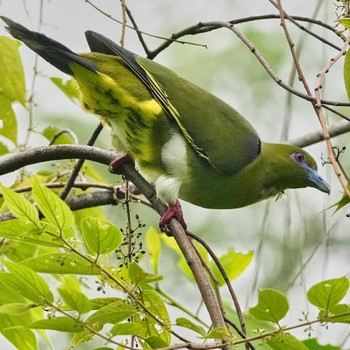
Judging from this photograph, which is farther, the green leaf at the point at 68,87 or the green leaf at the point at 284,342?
the green leaf at the point at 68,87

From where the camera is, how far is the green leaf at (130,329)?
1446mm

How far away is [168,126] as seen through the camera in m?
2.74

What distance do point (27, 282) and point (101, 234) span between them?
0.16 m

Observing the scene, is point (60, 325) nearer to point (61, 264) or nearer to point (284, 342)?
point (61, 264)

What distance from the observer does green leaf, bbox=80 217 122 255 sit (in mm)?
1443

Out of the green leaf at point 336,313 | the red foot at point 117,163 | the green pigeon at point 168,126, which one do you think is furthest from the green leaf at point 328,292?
the green pigeon at point 168,126

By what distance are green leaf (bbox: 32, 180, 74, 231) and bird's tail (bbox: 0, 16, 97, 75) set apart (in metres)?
1.01

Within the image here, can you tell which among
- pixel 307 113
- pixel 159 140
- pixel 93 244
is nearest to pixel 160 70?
pixel 159 140

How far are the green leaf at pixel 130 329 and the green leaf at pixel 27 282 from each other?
13 centimetres

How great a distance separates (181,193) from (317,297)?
1428mm

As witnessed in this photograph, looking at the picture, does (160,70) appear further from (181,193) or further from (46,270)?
(46,270)

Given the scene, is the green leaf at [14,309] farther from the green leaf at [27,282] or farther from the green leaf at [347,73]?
the green leaf at [347,73]

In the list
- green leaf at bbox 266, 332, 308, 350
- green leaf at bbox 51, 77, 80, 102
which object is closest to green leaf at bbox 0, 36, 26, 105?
green leaf at bbox 51, 77, 80, 102

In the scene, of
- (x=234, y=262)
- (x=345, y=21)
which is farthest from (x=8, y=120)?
(x=345, y=21)
